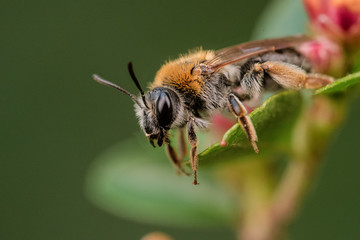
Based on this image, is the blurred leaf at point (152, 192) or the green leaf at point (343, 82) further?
the blurred leaf at point (152, 192)

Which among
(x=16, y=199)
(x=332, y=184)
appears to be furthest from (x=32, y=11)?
(x=332, y=184)

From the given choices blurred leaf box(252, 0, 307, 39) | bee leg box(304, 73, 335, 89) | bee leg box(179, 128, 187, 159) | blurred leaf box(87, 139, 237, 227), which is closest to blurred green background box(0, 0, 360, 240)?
→ blurred leaf box(87, 139, 237, 227)

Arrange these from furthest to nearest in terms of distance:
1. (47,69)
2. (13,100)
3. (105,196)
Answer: (47,69), (13,100), (105,196)

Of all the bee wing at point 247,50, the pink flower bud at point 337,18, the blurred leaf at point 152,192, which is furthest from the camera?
the blurred leaf at point 152,192

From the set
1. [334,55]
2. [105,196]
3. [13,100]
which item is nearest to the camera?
[334,55]

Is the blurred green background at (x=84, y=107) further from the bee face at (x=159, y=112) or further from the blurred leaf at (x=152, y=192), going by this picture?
the bee face at (x=159, y=112)

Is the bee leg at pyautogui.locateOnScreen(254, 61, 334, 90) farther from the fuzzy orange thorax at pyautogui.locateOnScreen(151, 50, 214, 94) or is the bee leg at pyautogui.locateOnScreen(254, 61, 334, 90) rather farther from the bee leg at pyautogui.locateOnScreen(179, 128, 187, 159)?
the bee leg at pyautogui.locateOnScreen(179, 128, 187, 159)

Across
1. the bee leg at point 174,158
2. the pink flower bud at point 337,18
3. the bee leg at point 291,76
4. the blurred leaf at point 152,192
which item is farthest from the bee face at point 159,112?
the blurred leaf at point 152,192

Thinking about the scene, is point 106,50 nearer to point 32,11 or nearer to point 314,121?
point 32,11
